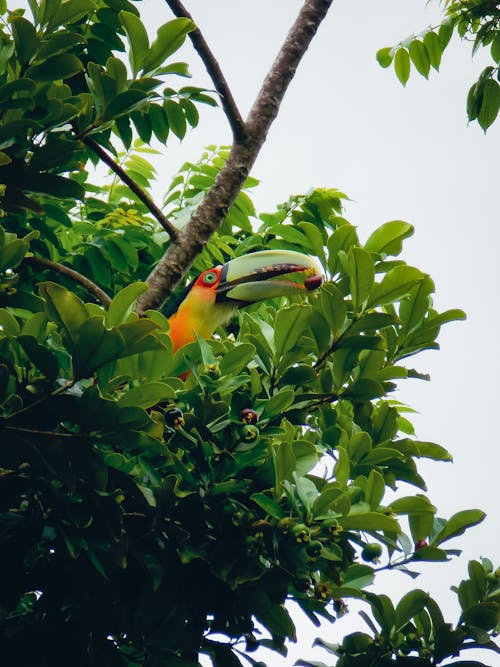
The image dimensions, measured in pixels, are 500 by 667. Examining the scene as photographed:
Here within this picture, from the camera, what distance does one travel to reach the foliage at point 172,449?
172 centimetres

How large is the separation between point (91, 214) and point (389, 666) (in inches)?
109

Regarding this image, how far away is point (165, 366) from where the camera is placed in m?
1.88

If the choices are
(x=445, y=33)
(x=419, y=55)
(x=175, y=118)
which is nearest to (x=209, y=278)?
(x=175, y=118)

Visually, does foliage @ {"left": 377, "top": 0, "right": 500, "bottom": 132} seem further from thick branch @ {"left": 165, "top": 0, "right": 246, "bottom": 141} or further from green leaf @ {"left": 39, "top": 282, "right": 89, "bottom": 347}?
green leaf @ {"left": 39, "top": 282, "right": 89, "bottom": 347}

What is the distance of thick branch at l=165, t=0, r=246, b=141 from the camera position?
8.67ft

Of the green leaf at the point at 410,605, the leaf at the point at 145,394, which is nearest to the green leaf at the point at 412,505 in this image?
the green leaf at the point at 410,605

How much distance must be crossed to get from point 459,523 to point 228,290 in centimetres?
204

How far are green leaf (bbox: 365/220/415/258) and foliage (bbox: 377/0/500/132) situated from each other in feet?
3.40

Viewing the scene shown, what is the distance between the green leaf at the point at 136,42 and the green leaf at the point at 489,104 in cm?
143

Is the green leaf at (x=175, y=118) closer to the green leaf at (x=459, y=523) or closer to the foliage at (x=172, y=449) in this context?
the foliage at (x=172, y=449)

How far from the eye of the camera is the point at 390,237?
2.35 m

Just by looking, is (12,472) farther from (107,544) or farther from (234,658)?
(234,658)

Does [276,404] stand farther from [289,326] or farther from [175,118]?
[175,118]

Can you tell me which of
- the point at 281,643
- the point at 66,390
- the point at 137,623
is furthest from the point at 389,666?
the point at 66,390
